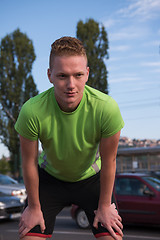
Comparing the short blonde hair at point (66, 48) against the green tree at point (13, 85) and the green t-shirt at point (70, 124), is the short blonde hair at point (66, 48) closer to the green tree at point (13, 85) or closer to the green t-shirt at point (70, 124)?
the green t-shirt at point (70, 124)

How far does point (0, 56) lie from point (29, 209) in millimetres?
29396

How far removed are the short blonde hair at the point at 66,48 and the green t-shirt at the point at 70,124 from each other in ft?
1.13

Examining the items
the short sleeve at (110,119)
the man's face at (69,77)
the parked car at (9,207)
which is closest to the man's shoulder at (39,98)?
the man's face at (69,77)

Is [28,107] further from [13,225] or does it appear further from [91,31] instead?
[91,31]

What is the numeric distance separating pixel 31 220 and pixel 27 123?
777 mm

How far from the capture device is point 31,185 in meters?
2.71

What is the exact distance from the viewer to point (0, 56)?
30891mm

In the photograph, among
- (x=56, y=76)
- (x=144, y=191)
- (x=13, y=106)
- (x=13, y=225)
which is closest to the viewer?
(x=56, y=76)

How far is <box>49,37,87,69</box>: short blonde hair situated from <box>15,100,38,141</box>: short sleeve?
368mm

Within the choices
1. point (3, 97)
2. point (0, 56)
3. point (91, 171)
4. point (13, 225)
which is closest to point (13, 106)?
point (3, 97)

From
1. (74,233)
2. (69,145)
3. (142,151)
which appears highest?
(69,145)

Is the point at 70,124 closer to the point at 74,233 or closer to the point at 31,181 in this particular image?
the point at 31,181

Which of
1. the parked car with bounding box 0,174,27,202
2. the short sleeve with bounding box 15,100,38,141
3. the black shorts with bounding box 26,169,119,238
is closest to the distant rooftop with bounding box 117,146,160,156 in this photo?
the parked car with bounding box 0,174,27,202

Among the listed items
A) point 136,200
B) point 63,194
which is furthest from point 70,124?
point 136,200
